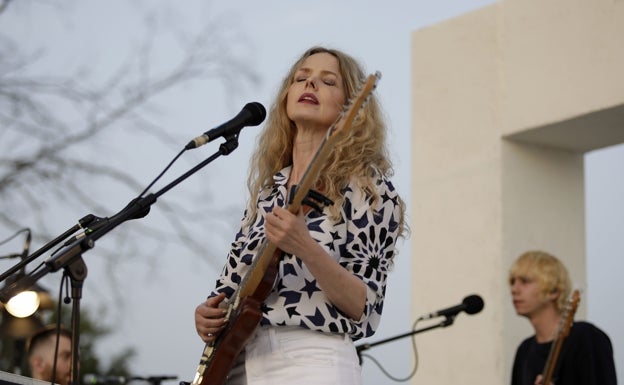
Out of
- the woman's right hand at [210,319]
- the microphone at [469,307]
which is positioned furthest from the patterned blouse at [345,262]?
the microphone at [469,307]

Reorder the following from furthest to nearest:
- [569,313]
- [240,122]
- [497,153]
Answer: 1. [497,153]
2. [569,313]
3. [240,122]

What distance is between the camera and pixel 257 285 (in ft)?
9.63

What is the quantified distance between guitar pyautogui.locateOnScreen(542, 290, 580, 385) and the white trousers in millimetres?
2156

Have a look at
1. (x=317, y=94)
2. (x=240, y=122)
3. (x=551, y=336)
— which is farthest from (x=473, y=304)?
(x=240, y=122)

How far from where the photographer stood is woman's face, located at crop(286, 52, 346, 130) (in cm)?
334

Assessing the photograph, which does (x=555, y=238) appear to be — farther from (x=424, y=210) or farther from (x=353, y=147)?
(x=353, y=147)

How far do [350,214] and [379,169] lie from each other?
0.83ft

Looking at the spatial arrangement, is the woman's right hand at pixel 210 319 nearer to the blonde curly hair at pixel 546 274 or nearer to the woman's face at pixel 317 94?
the woman's face at pixel 317 94

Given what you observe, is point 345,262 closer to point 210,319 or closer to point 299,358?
point 299,358

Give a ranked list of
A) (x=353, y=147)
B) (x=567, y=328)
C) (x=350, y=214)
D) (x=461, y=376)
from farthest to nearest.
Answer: (x=461, y=376) → (x=567, y=328) → (x=353, y=147) → (x=350, y=214)

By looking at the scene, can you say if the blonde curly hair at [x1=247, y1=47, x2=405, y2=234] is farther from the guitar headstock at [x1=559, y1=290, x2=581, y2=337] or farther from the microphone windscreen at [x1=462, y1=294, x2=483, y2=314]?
the guitar headstock at [x1=559, y1=290, x2=581, y2=337]

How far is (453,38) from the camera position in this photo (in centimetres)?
729

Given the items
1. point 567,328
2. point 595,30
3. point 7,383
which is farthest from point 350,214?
point 595,30

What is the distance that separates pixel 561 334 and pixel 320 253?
8.16ft
